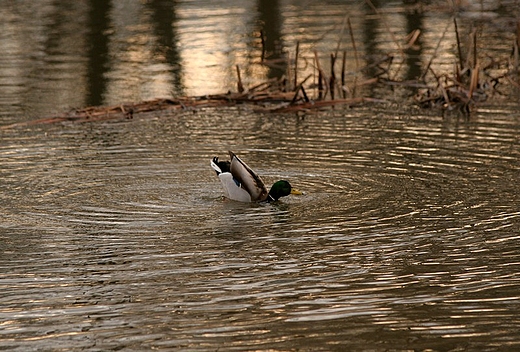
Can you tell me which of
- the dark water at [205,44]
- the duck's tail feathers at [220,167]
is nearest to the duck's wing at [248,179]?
the duck's tail feathers at [220,167]

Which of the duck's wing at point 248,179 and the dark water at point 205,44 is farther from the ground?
the duck's wing at point 248,179

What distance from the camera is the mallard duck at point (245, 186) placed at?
11.3 m

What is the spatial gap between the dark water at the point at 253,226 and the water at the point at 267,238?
0.08ft

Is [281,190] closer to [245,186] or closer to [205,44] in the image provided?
[245,186]

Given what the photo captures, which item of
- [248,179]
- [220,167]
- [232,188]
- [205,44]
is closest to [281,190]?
[248,179]

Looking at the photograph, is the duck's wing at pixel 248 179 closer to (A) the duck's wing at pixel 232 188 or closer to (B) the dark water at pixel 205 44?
(A) the duck's wing at pixel 232 188

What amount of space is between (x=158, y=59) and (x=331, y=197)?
38.4 ft

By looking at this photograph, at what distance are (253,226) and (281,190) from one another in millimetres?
818

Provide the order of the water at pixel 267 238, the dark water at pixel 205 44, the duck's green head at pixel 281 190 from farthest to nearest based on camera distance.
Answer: the dark water at pixel 205 44 < the duck's green head at pixel 281 190 < the water at pixel 267 238

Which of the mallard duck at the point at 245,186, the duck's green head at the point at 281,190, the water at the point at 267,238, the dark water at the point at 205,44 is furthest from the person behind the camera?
the dark water at the point at 205,44

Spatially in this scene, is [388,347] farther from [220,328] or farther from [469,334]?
[220,328]

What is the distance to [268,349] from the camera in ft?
22.8

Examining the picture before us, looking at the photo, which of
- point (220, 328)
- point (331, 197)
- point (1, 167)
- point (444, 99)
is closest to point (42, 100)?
point (1, 167)

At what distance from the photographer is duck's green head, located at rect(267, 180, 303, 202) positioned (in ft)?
36.7
